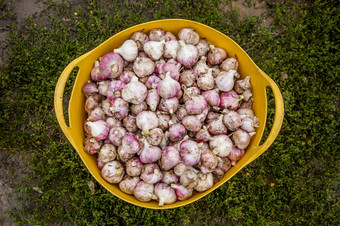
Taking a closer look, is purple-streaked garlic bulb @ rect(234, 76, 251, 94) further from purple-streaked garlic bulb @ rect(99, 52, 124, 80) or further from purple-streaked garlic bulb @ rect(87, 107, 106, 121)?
purple-streaked garlic bulb @ rect(87, 107, 106, 121)

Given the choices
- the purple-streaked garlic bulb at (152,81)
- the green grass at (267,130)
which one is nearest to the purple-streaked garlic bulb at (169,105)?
the purple-streaked garlic bulb at (152,81)

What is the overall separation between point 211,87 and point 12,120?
6.24 ft

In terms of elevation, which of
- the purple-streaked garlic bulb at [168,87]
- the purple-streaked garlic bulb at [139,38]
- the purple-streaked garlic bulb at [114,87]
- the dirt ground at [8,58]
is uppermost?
the purple-streaked garlic bulb at [139,38]

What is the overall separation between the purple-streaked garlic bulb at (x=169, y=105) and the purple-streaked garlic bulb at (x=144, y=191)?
21.3 inches

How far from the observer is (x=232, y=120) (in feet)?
6.43

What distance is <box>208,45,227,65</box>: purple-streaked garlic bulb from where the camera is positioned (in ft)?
7.00

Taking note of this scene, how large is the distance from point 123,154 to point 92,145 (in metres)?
0.24

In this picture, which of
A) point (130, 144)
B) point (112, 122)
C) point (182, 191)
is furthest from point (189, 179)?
point (112, 122)

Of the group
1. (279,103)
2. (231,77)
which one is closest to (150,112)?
(231,77)

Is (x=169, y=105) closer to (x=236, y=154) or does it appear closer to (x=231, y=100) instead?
(x=231, y=100)

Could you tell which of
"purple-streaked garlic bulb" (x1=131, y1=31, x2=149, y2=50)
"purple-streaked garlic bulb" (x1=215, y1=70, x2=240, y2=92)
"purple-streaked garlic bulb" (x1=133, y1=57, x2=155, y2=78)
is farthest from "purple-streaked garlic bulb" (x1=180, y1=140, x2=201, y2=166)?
"purple-streaked garlic bulb" (x1=131, y1=31, x2=149, y2=50)

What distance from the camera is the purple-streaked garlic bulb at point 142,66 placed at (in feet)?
6.63

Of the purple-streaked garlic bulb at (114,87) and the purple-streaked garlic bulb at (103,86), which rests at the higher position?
the purple-streaked garlic bulb at (114,87)

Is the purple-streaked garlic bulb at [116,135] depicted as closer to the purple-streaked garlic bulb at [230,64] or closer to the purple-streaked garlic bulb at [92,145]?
the purple-streaked garlic bulb at [92,145]
